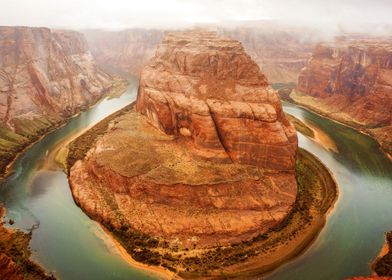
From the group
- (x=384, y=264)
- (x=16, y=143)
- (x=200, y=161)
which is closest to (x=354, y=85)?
(x=200, y=161)

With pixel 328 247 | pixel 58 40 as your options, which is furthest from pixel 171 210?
pixel 58 40

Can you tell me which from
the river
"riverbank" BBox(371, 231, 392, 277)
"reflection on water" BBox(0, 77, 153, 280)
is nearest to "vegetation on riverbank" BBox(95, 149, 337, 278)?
the river

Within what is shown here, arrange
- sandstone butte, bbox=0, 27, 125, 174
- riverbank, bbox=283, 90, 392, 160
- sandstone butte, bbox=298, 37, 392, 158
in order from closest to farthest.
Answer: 1. sandstone butte, bbox=0, 27, 125, 174
2. riverbank, bbox=283, 90, 392, 160
3. sandstone butte, bbox=298, 37, 392, 158

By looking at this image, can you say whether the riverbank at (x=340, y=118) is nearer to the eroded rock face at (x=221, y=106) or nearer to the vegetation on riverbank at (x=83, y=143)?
the eroded rock face at (x=221, y=106)

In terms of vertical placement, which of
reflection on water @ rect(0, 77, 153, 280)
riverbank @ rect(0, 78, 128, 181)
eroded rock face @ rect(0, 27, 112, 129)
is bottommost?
reflection on water @ rect(0, 77, 153, 280)

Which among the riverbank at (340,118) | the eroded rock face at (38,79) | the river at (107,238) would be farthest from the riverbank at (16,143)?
the riverbank at (340,118)

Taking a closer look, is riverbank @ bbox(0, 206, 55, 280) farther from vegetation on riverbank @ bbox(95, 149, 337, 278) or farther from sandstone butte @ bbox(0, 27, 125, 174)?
sandstone butte @ bbox(0, 27, 125, 174)

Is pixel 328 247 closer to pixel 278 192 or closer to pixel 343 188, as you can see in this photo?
pixel 278 192

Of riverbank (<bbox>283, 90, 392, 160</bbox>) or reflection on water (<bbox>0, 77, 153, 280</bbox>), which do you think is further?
riverbank (<bbox>283, 90, 392, 160</bbox>)
